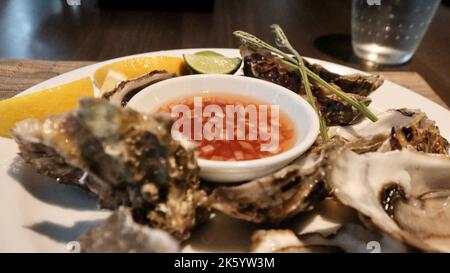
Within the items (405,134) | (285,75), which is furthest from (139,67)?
(405,134)

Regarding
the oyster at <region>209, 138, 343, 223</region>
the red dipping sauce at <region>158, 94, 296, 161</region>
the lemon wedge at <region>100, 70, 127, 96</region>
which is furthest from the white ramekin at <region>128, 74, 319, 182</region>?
the lemon wedge at <region>100, 70, 127, 96</region>

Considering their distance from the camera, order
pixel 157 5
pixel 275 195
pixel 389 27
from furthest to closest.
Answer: pixel 157 5
pixel 389 27
pixel 275 195

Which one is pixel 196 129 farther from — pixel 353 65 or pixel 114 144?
pixel 353 65

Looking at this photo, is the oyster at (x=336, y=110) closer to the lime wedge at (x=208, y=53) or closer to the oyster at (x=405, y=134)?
the oyster at (x=405, y=134)

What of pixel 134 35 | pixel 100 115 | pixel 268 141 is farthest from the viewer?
pixel 134 35

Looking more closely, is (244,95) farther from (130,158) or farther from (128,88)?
(130,158)
